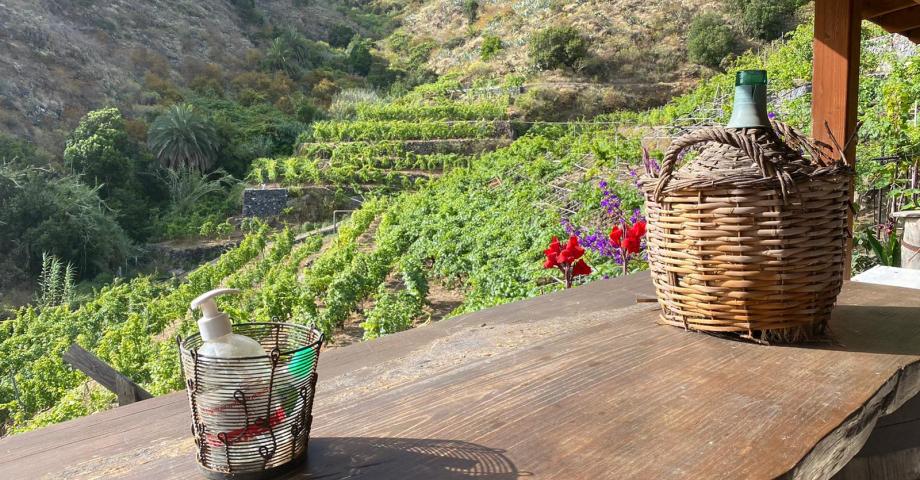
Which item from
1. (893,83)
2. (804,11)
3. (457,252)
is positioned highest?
(804,11)

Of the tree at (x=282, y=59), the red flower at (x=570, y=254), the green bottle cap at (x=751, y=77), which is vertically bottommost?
the red flower at (x=570, y=254)

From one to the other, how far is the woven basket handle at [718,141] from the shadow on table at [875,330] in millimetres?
322

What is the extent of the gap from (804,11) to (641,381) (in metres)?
24.2

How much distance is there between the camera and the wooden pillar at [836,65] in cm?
194

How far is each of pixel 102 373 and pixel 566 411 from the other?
0.80m

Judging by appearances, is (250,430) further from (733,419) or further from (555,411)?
(733,419)

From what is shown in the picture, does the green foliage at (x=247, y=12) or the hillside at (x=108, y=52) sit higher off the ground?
the green foliage at (x=247, y=12)

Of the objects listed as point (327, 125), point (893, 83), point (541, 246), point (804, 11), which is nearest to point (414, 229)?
point (541, 246)

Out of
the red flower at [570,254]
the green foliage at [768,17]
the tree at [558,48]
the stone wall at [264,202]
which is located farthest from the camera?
the tree at [558,48]

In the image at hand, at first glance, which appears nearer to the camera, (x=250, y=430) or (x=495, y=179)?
(x=250, y=430)

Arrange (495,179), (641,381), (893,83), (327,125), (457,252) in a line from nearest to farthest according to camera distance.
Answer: (641,381) < (893,83) < (457,252) < (495,179) < (327,125)

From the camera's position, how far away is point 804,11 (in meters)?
21.4

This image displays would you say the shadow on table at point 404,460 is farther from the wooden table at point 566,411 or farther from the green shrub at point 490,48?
the green shrub at point 490,48

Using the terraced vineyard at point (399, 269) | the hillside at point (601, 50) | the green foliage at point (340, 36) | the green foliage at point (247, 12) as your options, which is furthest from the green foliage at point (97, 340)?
the green foliage at point (247, 12)
